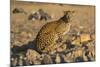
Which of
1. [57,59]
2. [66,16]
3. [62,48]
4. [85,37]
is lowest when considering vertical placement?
[57,59]

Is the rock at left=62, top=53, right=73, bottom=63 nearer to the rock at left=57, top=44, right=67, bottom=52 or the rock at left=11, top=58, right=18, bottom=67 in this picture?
the rock at left=57, top=44, right=67, bottom=52

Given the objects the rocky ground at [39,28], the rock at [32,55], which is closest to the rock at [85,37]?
the rocky ground at [39,28]

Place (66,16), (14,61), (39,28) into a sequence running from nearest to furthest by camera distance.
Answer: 1. (14,61)
2. (39,28)
3. (66,16)

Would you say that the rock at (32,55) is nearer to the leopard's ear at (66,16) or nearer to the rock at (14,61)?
the rock at (14,61)

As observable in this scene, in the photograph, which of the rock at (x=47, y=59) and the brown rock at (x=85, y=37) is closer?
the rock at (x=47, y=59)

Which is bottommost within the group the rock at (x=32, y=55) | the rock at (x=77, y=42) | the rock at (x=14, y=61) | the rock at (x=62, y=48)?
the rock at (x=14, y=61)

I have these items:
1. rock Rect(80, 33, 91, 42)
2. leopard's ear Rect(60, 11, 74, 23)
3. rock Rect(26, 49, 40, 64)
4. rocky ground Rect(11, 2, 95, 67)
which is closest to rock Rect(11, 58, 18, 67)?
rocky ground Rect(11, 2, 95, 67)

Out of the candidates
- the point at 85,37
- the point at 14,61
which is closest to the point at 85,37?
the point at 85,37

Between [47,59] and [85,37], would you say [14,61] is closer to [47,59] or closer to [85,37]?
[47,59]
